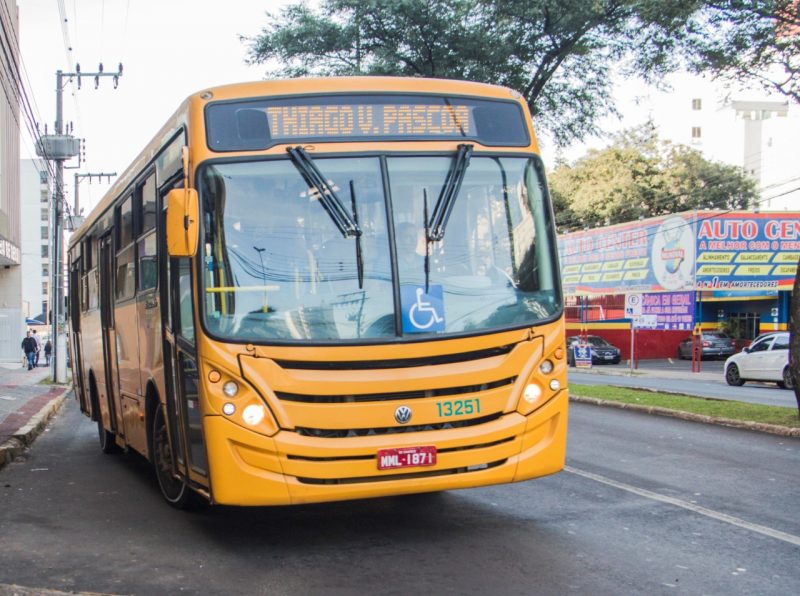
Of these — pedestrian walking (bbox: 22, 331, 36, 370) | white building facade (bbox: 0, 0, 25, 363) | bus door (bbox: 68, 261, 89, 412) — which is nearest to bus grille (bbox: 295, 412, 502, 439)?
bus door (bbox: 68, 261, 89, 412)

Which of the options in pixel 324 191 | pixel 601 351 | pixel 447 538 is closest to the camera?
pixel 324 191

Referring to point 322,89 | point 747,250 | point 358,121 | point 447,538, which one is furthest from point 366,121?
point 747,250

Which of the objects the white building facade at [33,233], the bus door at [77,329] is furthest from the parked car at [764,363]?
the white building facade at [33,233]

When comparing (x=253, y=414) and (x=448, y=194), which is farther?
(x=448, y=194)

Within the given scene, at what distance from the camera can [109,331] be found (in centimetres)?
1097

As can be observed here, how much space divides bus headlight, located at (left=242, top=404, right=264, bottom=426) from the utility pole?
23.9 m

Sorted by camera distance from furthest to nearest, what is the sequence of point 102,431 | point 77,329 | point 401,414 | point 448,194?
point 77,329 → point 102,431 → point 448,194 → point 401,414

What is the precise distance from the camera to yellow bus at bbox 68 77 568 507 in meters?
6.24

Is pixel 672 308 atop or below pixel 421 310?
below

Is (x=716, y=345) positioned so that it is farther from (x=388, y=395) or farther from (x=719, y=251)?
(x=388, y=395)

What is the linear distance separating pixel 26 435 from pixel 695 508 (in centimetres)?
967

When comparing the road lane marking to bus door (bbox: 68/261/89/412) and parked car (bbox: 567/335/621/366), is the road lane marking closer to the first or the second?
bus door (bbox: 68/261/89/412)

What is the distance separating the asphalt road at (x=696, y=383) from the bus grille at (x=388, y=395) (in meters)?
14.2

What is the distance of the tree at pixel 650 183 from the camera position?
5841 cm
